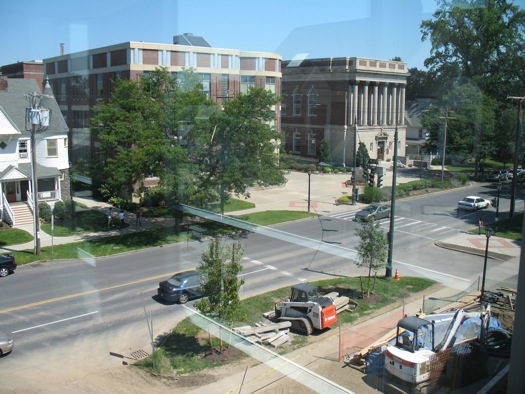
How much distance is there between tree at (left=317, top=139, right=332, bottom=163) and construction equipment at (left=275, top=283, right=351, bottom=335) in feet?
3.04

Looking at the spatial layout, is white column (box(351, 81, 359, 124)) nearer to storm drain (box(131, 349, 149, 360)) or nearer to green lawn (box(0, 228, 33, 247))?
storm drain (box(131, 349, 149, 360))

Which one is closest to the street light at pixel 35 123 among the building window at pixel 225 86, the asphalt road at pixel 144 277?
the asphalt road at pixel 144 277

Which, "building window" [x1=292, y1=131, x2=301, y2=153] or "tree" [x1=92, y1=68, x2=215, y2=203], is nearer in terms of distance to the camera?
"building window" [x1=292, y1=131, x2=301, y2=153]

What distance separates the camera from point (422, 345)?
209 centimetres

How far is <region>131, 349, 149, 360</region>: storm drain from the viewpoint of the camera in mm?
3488

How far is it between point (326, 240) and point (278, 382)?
237cm

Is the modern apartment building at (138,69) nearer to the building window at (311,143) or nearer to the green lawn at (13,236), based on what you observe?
the building window at (311,143)

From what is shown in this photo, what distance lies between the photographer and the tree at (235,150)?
12.9ft

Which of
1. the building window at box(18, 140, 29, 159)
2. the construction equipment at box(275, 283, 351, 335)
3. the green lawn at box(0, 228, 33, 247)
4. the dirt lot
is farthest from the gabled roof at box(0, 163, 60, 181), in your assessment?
the construction equipment at box(275, 283, 351, 335)

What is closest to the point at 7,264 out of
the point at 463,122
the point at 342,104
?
the point at 342,104

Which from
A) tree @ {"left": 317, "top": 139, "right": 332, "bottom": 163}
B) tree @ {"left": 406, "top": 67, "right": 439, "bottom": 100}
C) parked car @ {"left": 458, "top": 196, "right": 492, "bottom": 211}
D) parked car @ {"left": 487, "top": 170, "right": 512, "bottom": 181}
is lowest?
parked car @ {"left": 458, "top": 196, "right": 492, "bottom": 211}

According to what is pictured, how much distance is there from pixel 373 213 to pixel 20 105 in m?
3.29

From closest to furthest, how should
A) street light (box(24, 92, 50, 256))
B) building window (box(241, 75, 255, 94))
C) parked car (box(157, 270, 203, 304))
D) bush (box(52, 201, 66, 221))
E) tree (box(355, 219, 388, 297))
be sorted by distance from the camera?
building window (box(241, 75, 255, 94)), parked car (box(157, 270, 203, 304)), tree (box(355, 219, 388, 297)), street light (box(24, 92, 50, 256)), bush (box(52, 201, 66, 221))

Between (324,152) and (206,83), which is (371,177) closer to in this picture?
(324,152)
